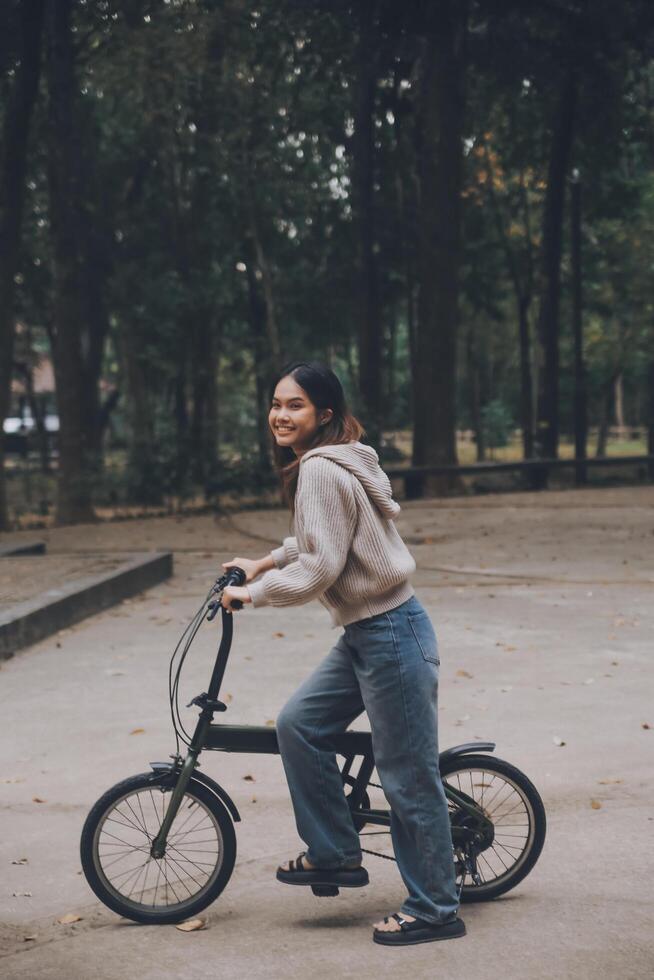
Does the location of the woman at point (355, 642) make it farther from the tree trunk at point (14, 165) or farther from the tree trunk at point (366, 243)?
the tree trunk at point (366, 243)

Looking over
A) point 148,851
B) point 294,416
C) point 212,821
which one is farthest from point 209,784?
point 294,416

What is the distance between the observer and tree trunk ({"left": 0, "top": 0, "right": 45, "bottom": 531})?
20.3m

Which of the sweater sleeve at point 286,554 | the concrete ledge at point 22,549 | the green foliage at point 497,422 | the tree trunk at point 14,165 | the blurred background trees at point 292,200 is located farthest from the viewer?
the green foliage at point 497,422

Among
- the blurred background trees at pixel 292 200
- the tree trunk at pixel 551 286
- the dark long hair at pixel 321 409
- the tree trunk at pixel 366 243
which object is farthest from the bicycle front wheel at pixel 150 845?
the tree trunk at pixel 551 286

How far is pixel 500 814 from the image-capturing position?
466cm

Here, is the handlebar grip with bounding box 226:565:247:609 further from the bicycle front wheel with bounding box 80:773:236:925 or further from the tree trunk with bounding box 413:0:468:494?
the tree trunk with bounding box 413:0:468:494

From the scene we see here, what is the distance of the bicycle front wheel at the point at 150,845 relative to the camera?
176 inches

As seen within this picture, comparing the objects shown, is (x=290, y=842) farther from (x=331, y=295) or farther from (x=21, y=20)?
(x=331, y=295)

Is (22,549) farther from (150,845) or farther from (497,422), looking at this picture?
(497,422)

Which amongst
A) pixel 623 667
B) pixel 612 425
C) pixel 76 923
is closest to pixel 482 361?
pixel 612 425

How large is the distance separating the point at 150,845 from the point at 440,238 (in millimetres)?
20327

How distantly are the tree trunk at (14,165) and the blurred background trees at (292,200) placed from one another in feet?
0.10

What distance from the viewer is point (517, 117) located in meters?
32.7

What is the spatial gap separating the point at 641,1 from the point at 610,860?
21.8 m
